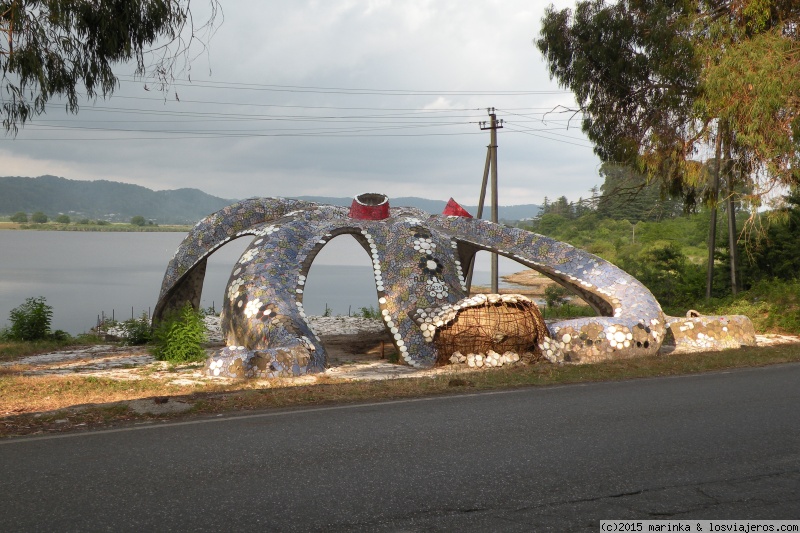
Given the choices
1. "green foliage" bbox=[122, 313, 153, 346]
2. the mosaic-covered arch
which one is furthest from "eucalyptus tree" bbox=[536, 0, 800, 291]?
"green foliage" bbox=[122, 313, 153, 346]

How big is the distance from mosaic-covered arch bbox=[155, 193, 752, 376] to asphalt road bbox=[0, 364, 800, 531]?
145 inches

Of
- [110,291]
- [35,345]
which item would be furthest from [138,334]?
[110,291]

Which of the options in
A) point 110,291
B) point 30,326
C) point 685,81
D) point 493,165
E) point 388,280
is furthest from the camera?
point 110,291

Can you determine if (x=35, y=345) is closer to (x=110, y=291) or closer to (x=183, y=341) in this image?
(x=183, y=341)

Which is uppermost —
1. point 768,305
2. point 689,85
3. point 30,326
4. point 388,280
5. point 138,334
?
point 689,85

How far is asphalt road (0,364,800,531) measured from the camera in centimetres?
443

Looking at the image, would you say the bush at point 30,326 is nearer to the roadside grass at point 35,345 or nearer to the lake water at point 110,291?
the roadside grass at point 35,345

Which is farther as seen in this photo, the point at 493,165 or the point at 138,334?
the point at 493,165

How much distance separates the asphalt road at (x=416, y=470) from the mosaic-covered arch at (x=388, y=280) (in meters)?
3.69

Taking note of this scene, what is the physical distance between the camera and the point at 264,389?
347 inches

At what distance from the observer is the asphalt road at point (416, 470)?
4.43 meters

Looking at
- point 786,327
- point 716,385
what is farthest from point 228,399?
point 786,327

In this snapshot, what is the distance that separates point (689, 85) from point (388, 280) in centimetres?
992

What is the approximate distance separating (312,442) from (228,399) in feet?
6.98
